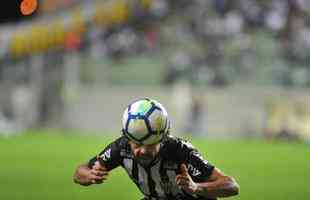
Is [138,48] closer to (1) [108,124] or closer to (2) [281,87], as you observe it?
(1) [108,124]

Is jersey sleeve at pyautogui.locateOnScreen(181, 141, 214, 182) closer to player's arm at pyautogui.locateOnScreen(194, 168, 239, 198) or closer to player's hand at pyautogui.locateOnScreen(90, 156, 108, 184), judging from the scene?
player's arm at pyautogui.locateOnScreen(194, 168, 239, 198)

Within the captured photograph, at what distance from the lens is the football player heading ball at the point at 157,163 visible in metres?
6.70

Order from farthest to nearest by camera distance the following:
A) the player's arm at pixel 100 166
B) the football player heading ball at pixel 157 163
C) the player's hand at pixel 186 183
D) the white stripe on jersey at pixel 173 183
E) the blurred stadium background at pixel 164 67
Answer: the blurred stadium background at pixel 164 67 → the player's arm at pixel 100 166 → the white stripe on jersey at pixel 173 183 → the football player heading ball at pixel 157 163 → the player's hand at pixel 186 183

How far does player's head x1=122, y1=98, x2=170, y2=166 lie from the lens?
6672mm

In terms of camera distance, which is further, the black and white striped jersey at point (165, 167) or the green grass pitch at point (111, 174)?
the green grass pitch at point (111, 174)

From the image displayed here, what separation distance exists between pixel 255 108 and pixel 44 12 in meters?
10.6

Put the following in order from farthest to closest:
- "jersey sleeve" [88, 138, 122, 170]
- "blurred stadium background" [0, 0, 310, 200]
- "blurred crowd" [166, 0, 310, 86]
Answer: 1. "blurred crowd" [166, 0, 310, 86]
2. "blurred stadium background" [0, 0, 310, 200]
3. "jersey sleeve" [88, 138, 122, 170]

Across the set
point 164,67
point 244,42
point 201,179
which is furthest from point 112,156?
→ point 244,42

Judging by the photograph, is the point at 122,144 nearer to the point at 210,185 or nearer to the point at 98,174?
the point at 98,174

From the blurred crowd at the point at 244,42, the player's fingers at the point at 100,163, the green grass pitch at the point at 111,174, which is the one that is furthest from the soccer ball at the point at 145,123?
the blurred crowd at the point at 244,42

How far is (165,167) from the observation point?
7.03 metres

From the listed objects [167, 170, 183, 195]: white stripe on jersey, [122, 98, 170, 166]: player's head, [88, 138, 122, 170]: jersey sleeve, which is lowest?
[167, 170, 183, 195]: white stripe on jersey

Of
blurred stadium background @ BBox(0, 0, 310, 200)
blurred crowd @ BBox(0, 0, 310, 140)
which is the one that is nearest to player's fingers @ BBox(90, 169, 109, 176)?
blurred stadium background @ BBox(0, 0, 310, 200)

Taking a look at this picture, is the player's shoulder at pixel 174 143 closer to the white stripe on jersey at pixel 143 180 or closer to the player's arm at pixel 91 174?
the white stripe on jersey at pixel 143 180
